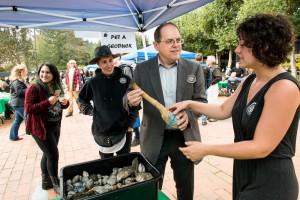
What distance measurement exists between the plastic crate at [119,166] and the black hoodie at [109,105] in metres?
0.86

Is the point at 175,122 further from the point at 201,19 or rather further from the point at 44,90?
the point at 201,19

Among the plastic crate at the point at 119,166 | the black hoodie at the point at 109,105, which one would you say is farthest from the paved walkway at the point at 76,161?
the plastic crate at the point at 119,166

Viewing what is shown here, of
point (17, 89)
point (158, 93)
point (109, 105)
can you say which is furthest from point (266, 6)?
point (158, 93)

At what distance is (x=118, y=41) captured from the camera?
3840 mm

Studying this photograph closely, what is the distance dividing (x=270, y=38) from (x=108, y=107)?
69.4 inches

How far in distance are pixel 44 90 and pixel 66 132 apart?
12.1ft

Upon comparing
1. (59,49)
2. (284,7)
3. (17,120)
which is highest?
(59,49)

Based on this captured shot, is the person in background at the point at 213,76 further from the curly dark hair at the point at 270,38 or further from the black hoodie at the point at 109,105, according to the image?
the curly dark hair at the point at 270,38

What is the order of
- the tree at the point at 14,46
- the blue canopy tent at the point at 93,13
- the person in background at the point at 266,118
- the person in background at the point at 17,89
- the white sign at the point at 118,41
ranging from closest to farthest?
the person in background at the point at 266,118 < the blue canopy tent at the point at 93,13 < the white sign at the point at 118,41 < the person in background at the point at 17,89 < the tree at the point at 14,46

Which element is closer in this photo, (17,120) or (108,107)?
(108,107)

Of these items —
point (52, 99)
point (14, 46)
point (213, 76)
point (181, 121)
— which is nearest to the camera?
point (181, 121)

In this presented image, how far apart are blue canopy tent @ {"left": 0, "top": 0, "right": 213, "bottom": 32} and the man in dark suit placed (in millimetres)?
1381

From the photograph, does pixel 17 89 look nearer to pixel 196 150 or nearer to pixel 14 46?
pixel 196 150

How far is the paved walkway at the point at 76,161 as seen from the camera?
3154mm
